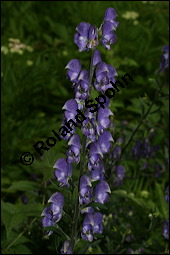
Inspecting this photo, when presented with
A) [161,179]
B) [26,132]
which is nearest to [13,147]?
[26,132]

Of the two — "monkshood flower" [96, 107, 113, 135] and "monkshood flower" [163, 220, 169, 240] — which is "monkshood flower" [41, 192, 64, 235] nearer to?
"monkshood flower" [96, 107, 113, 135]

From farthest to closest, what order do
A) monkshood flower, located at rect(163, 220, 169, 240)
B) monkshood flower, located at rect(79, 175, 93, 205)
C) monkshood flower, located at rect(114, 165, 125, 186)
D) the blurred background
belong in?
the blurred background < monkshood flower, located at rect(114, 165, 125, 186) < monkshood flower, located at rect(163, 220, 169, 240) < monkshood flower, located at rect(79, 175, 93, 205)

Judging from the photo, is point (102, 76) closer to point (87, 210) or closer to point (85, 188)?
point (85, 188)

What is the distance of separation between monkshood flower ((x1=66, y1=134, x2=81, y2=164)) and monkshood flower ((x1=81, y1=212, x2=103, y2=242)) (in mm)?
352

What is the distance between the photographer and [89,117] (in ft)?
7.14

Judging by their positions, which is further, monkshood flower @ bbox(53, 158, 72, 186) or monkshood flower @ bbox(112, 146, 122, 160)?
monkshood flower @ bbox(112, 146, 122, 160)

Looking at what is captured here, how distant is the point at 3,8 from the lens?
20.3 ft

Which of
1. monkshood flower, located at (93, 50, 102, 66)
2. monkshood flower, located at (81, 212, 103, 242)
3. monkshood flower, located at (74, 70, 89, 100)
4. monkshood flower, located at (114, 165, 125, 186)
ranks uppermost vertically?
monkshood flower, located at (93, 50, 102, 66)

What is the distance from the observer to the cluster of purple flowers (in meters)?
2.15

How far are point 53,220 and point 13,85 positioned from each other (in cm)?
320

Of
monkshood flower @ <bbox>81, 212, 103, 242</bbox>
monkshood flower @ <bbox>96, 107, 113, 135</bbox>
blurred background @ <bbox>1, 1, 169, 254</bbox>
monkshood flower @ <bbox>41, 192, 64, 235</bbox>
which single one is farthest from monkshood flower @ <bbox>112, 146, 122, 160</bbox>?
monkshood flower @ <bbox>96, 107, 113, 135</bbox>

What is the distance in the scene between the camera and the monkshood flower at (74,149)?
222 cm

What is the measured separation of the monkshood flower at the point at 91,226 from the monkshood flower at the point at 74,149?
35cm

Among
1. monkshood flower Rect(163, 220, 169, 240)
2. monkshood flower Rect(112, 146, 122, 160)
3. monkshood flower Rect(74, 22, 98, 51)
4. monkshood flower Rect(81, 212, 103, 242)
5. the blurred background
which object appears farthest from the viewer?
the blurred background
